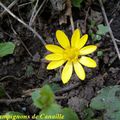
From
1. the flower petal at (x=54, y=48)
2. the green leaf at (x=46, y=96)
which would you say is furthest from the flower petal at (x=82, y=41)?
the green leaf at (x=46, y=96)

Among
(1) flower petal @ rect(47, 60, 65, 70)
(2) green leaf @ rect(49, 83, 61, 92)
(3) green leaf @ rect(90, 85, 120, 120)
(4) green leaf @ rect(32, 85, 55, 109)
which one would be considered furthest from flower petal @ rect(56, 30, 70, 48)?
(4) green leaf @ rect(32, 85, 55, 109)

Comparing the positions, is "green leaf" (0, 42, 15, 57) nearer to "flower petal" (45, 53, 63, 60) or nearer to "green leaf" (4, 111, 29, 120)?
"flower petal" (45, 53, 63, 60)

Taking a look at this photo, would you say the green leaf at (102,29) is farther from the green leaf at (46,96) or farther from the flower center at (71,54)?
the green leaf at (46,96)

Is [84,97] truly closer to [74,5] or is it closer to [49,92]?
[49,92]

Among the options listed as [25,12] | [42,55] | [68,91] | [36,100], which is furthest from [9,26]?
[36,100]

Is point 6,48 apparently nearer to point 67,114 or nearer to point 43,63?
point 43,63

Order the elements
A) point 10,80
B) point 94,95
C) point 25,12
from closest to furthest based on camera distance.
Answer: point 94,95, point 10,80, point 25,12

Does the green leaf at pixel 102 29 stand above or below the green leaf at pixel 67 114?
above

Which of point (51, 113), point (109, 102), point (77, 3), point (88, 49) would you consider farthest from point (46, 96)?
point (77, 3)
